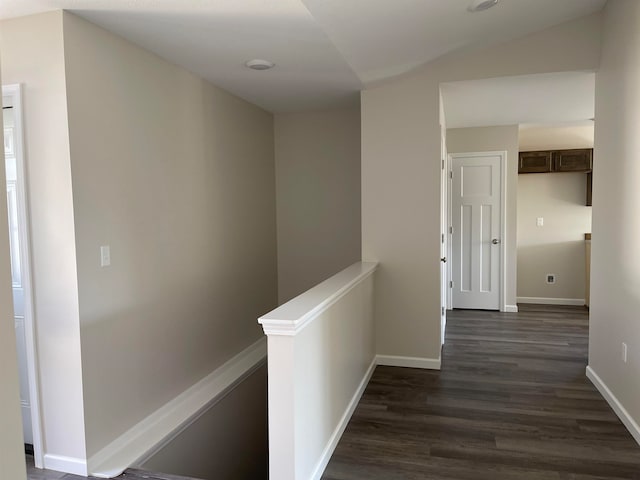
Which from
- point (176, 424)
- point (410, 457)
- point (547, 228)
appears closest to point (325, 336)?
point (410, 457)

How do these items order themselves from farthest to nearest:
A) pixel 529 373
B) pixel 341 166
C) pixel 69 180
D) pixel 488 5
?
pixel 341 166 < pixel 529 373 < pixel 488 5 < pixel 69 180

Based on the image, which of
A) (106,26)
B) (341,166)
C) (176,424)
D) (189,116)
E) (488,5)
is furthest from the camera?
(341,166)

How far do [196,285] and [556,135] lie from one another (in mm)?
5052

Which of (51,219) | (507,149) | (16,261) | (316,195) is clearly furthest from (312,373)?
(507,149)

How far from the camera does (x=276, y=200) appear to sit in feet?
16.0

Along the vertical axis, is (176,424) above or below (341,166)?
below

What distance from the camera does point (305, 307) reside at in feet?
6.84

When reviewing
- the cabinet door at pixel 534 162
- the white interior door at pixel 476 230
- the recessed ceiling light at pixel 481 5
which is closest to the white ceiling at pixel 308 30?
the recessed ceiling light at pixel 481 5

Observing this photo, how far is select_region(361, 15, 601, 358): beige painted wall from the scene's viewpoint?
3576 mm

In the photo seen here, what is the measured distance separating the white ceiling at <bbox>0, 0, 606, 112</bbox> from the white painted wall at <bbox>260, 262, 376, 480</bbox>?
58.7 inches

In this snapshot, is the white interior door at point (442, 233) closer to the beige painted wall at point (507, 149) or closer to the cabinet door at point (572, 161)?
the beige painted wall at point (507, 149)

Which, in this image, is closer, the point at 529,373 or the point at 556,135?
the point at 529,373

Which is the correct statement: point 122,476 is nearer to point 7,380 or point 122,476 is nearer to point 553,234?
point 7,380

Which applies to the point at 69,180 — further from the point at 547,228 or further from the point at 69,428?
the point at 547,228
